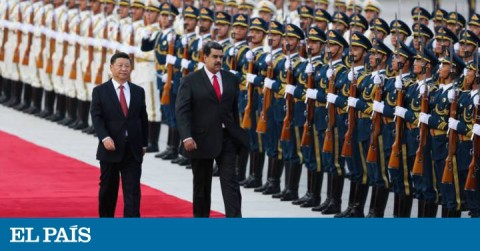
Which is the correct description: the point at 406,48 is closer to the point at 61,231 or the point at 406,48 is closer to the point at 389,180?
the point at 389,180

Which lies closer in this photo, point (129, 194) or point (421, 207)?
point (129, 194)

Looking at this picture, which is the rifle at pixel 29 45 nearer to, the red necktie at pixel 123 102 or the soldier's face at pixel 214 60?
the soldier's face at pixel 214 60

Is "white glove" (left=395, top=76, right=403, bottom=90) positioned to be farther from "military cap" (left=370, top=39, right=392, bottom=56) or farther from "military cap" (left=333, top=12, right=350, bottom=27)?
"military cap" (left=333, top=12, right=350, bottom=27)

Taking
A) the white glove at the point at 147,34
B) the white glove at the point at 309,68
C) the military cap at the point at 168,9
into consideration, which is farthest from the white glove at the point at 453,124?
the white glove at the point at 147,34

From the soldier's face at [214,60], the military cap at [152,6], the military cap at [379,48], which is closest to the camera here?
the soldier's face at [214,60]

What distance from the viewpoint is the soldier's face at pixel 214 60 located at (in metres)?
16.2

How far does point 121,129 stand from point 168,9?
690 cm

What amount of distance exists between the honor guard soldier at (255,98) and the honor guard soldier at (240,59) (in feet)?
0.47

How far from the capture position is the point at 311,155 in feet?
62.7

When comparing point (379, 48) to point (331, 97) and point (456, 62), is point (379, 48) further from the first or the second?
point (456, 62)

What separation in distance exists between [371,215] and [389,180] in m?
0.41

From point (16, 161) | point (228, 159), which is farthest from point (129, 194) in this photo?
point (16, 161)

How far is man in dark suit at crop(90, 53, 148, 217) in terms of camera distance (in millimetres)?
15867

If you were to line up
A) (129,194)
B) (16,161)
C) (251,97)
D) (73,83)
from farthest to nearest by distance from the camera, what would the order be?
(73,83) → (16,161) → (251,97) → (129,194)
